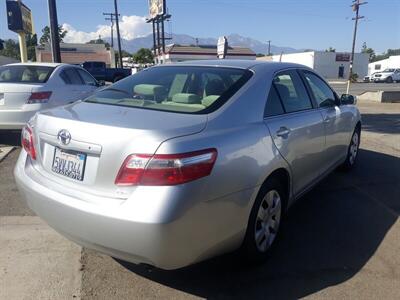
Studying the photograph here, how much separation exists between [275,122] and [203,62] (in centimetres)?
109

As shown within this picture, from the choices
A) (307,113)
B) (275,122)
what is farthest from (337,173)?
(275,122)

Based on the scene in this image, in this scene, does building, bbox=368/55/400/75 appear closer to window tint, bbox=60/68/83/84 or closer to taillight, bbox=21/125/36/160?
window tint, bbox=60/68/83/84

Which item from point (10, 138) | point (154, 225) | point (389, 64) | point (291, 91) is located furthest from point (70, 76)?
point (389, 64)

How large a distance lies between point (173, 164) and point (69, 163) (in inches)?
31.6

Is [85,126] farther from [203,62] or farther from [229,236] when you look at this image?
[203,62]

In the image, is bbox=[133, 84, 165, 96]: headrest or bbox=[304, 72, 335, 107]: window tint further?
bbox=[304, 72, 335, 107]: window tint

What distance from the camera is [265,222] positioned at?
3.46m

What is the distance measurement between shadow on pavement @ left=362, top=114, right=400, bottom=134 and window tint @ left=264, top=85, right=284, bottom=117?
7.45m

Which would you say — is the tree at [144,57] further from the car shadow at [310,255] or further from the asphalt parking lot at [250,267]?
the asphalt parking lot at [250,267]

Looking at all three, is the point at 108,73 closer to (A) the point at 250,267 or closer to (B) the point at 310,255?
(B) the point at 310,255

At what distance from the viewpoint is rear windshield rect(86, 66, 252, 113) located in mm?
3262

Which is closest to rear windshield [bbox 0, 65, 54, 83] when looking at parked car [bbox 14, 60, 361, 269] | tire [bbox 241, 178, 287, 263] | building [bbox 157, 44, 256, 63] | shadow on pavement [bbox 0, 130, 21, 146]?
shadow on pavement [bbox 0, 130, 21, 146]

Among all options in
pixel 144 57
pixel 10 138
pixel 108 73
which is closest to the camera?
pixel 10 138

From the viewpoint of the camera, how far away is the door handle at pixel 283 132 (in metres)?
3.49
